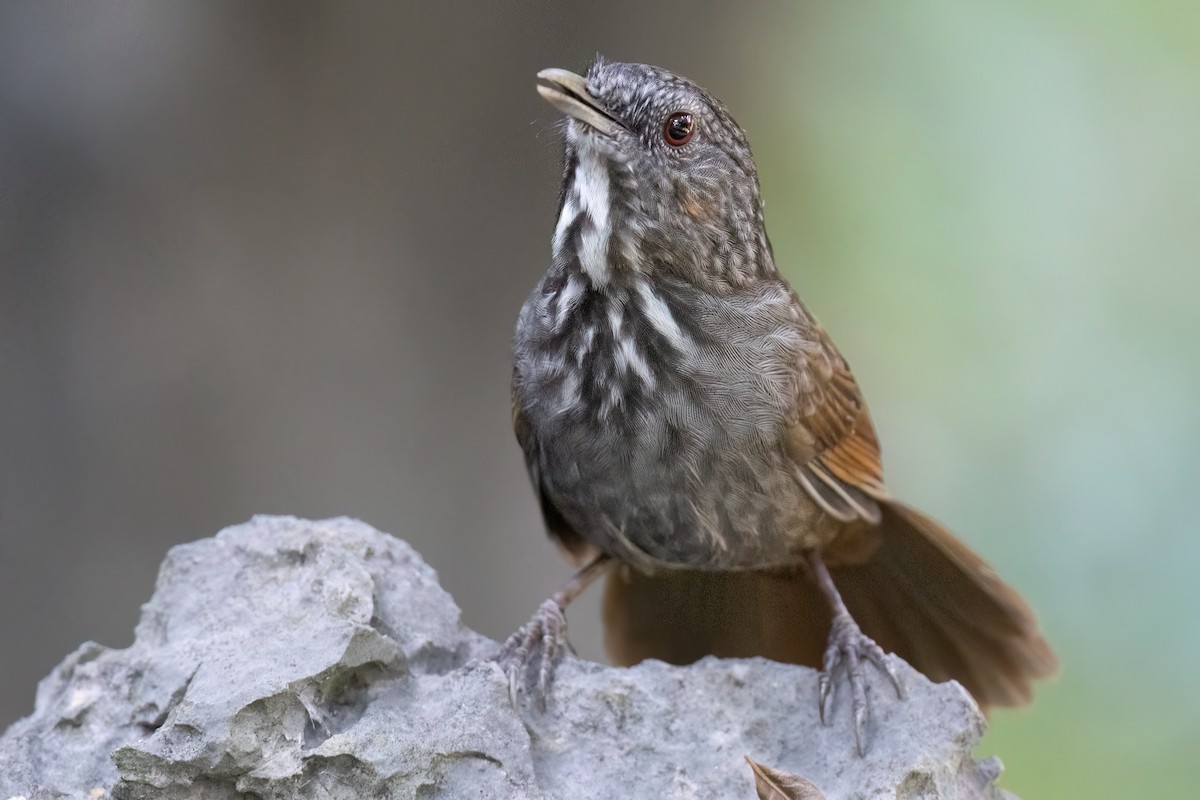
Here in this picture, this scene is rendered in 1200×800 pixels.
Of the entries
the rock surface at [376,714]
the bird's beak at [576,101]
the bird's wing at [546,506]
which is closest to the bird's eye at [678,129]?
the bird's beak at [576,101]

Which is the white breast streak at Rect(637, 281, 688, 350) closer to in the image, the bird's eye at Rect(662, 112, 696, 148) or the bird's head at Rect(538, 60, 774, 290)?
the bird's head at Rect(538, 60, 774, 290)

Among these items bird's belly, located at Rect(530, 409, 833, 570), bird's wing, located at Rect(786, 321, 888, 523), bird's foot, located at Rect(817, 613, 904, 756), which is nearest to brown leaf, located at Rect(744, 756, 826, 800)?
bird's foot, located at Rect(817, 613, 904, 756)

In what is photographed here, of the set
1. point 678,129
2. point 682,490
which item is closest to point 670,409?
point 682,490

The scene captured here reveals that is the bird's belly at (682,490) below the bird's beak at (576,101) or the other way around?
below

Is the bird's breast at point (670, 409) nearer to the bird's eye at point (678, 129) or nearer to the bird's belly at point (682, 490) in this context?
the bird's belly at point (682, 490)

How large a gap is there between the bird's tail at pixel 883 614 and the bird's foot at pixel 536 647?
517 mm

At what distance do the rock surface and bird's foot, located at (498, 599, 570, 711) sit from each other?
0.15ft

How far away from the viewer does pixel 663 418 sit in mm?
3162

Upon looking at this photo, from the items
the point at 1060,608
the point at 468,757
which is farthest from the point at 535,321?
the point at 1060,608

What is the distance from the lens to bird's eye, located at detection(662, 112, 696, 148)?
3115 millimetres

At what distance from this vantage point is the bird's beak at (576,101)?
118 inches

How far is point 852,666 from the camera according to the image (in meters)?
3.15

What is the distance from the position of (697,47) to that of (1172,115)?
218 centimetres

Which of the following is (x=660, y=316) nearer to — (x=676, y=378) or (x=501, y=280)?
(x=676, y=378)
